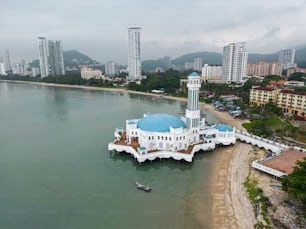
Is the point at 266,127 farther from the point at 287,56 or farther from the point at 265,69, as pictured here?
the point at 287,56

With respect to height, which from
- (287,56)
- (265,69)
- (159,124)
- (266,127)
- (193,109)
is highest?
(287,56)

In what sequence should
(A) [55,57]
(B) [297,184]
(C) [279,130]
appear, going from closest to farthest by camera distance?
(B) [297,184] → (C) [279,130] → (A) [55,57]

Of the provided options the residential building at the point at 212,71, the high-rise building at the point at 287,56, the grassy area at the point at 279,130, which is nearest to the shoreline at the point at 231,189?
the grassy area at the point at 279,130

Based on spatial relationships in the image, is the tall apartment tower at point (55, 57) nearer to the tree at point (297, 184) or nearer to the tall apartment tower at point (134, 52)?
the tall apartment tower at point (134, 52)

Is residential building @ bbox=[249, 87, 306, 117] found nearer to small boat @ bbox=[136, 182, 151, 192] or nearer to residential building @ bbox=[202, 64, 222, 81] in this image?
small boat @ bbox=[136, 182, 151, 192]

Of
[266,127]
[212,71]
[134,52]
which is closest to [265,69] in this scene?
[212,71]

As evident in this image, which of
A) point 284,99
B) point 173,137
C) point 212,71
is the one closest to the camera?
point 173,137

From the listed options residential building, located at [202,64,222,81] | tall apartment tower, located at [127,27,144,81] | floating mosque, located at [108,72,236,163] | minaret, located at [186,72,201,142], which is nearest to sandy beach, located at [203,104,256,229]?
floating mosque, located at [108,72,236,163]
